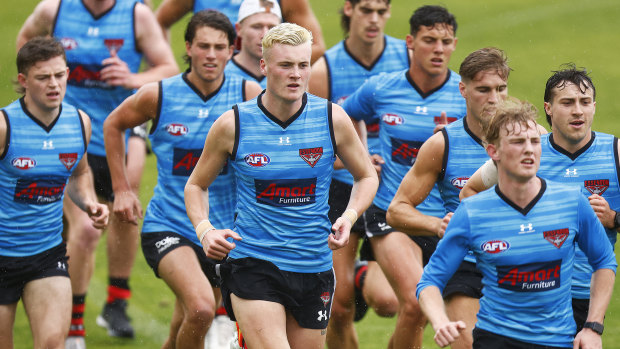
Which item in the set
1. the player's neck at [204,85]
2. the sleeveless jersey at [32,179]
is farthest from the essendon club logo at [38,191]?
the player's neck at [204,85]

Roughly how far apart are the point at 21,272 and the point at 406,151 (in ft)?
9.75

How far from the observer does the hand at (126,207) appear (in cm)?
917

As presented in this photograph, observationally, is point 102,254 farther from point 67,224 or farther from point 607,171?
point 607,171

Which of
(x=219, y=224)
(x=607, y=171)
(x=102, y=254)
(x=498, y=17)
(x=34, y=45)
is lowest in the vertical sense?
(x=102, y=254)

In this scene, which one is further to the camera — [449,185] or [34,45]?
[34,45]

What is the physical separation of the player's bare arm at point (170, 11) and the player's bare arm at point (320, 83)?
1984 mm

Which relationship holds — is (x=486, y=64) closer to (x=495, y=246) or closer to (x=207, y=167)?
(x=495, y=246)

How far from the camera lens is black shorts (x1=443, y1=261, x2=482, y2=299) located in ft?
26.0

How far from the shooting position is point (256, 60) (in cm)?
1013

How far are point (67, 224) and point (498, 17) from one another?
1383cm

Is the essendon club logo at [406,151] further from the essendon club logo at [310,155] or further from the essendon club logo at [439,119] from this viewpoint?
the essendon club logo at [310,155]

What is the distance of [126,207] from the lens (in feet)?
30.1

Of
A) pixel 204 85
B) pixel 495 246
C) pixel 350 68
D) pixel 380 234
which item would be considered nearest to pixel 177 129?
pixel 204 85

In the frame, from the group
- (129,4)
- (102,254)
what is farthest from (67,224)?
(102,254)
